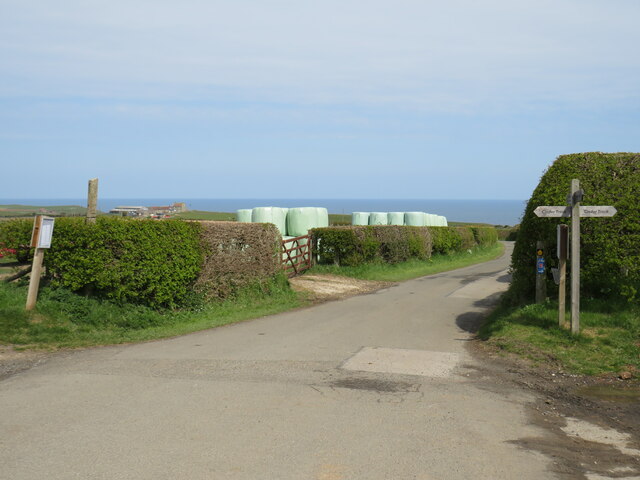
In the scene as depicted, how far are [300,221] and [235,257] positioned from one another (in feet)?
47.2

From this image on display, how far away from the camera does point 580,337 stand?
33.7ft

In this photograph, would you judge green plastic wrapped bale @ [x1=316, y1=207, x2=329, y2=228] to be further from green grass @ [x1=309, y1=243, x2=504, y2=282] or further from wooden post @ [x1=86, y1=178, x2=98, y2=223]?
wooden post @ [x1=86, y1=178, x2=98, y2=223]

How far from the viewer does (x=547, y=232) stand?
12570 millimetres

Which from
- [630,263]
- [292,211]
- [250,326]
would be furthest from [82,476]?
[292,211]

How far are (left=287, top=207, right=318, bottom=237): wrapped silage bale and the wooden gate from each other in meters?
2.75

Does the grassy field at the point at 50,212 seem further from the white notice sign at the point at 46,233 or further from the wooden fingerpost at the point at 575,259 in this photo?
the wooden fingerpost at the point at 575,259

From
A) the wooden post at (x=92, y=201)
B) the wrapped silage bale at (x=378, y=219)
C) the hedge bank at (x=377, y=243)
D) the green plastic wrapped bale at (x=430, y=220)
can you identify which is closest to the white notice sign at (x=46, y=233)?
the wooden post at (x=92, y=201)

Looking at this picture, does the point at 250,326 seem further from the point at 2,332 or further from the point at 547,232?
the point at 547,232

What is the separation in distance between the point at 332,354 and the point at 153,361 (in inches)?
111

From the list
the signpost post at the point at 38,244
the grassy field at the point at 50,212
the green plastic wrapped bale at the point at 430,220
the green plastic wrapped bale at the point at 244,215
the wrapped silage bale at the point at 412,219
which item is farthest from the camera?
the green plastic wrapped bale at the point at 430,220

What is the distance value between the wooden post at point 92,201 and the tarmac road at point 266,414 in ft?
10.7

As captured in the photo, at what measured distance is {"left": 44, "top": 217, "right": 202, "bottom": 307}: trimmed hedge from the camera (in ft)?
41.6

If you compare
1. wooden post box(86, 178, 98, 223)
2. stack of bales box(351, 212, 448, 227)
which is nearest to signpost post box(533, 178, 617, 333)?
wooden post box(86, 178, 98, 223)

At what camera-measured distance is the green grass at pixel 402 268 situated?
26812 millimetres
